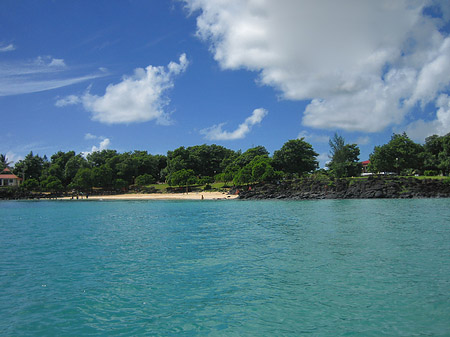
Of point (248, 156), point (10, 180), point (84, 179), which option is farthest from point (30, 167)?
point (248, 156)

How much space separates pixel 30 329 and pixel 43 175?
117 meters

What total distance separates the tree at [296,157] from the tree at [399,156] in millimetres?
17797

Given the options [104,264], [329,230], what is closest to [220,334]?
[104,264]

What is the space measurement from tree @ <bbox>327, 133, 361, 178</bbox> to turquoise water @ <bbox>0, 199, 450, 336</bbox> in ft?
224

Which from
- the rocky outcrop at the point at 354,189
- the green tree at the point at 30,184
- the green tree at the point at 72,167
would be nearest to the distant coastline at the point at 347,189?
the rocky outcrop at the point at 354,189

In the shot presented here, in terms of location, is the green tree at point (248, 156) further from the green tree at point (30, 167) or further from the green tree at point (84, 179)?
the green tree at point (30, 167)

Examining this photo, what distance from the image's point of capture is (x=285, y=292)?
996 cm

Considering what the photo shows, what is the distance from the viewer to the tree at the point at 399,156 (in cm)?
7800

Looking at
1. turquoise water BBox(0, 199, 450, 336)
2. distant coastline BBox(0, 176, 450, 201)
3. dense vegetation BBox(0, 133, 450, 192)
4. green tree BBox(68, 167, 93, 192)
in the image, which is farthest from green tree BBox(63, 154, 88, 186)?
turquoise water BBox(0, 199, 450, 336)

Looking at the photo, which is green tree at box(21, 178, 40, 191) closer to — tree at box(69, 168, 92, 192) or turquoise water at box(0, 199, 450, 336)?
tree at box(69, 168, 92, 192)

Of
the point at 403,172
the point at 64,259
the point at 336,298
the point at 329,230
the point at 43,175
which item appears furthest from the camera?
the point at 43,175

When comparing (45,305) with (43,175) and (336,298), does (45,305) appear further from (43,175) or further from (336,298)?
(43,175)

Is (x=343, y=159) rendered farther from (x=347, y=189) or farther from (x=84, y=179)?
(x=84, y=179)

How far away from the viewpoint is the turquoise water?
25.7 ft
